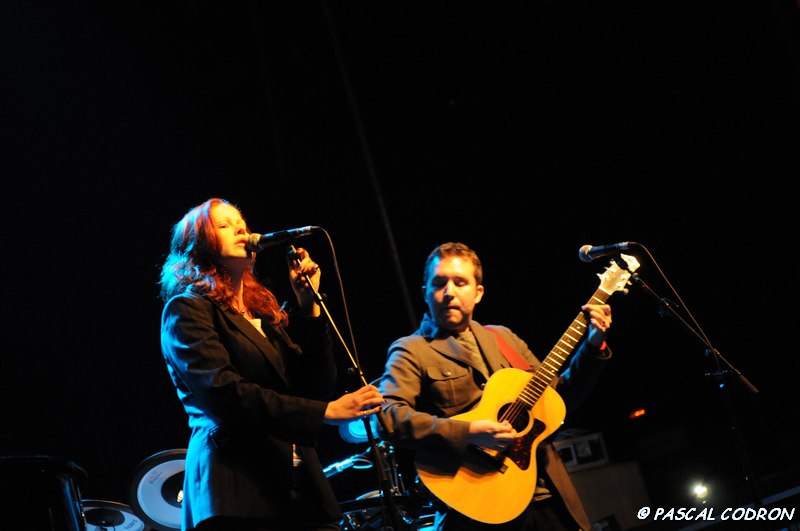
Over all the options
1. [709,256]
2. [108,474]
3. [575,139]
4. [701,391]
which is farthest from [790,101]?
[108,474]

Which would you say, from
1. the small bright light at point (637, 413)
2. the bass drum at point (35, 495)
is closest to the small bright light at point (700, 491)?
the small bright light at point (637, 413)

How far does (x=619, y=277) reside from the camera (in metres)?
3.51

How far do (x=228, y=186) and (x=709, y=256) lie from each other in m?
3.94

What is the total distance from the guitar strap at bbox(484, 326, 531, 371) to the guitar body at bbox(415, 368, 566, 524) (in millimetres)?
178

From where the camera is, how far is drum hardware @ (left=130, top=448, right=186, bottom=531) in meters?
4.12

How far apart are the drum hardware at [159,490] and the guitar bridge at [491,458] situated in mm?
1954

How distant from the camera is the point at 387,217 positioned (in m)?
6.57

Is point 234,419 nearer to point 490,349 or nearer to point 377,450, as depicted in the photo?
point 377,450

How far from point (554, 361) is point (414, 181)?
146 inches

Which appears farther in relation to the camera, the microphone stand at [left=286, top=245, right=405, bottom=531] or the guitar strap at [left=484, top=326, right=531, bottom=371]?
the guitar strap at [left=484, top=326, right=531, bottom=371]

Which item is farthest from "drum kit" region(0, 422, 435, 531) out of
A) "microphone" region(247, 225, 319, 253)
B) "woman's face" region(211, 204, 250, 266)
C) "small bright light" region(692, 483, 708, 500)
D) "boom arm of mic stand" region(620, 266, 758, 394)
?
"small bright light" region(692, 483, 708, 500)

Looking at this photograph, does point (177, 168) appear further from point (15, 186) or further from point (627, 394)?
point (627, 394)

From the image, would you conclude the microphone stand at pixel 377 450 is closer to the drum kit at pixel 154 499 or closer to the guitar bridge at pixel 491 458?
the guitar bridge at pixel 491 458

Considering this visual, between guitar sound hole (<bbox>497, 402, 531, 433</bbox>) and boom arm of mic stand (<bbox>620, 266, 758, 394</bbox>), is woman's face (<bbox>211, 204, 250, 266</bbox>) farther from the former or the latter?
boom arm of mic stand (<bbox>620, 266, 758, 394</bbox>)
